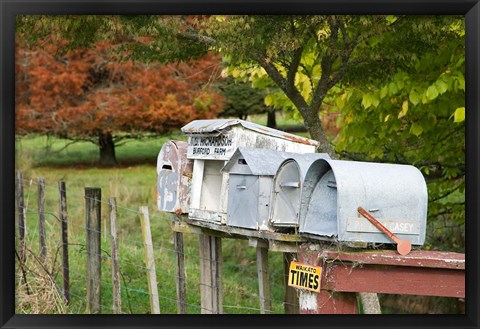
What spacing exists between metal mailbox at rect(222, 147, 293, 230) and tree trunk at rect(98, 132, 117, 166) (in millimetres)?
10850

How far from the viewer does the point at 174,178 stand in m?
5.32

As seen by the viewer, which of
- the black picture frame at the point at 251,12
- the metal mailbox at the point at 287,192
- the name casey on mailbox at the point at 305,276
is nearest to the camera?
the black picture frame at the point at 251,12

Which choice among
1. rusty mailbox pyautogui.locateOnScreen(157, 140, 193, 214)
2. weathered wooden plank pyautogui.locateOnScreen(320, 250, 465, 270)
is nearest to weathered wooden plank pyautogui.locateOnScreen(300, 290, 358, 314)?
weathered wooden plank pyautogui.locateOnScreen(320, 250, 465, 270)

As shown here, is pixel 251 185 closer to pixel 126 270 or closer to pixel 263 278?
pixel 263 278

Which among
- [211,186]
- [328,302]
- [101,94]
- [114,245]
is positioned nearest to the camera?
[328,302]

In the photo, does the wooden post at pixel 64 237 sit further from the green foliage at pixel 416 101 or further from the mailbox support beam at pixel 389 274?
the mailbox support beam at pixel 389 274

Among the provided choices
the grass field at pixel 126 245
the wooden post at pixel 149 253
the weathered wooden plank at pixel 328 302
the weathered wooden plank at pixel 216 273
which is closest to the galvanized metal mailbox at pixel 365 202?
the weathered wooden plank at pixel 328 302

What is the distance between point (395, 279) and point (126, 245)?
613cm

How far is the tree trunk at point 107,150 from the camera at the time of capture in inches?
605

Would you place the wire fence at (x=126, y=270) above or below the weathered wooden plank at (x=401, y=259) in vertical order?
below

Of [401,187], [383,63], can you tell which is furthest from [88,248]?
[401,187]

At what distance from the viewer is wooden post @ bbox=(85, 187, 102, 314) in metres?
6.05

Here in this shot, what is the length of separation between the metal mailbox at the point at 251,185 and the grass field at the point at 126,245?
1.58m

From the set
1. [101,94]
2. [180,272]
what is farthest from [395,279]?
[101,94]
